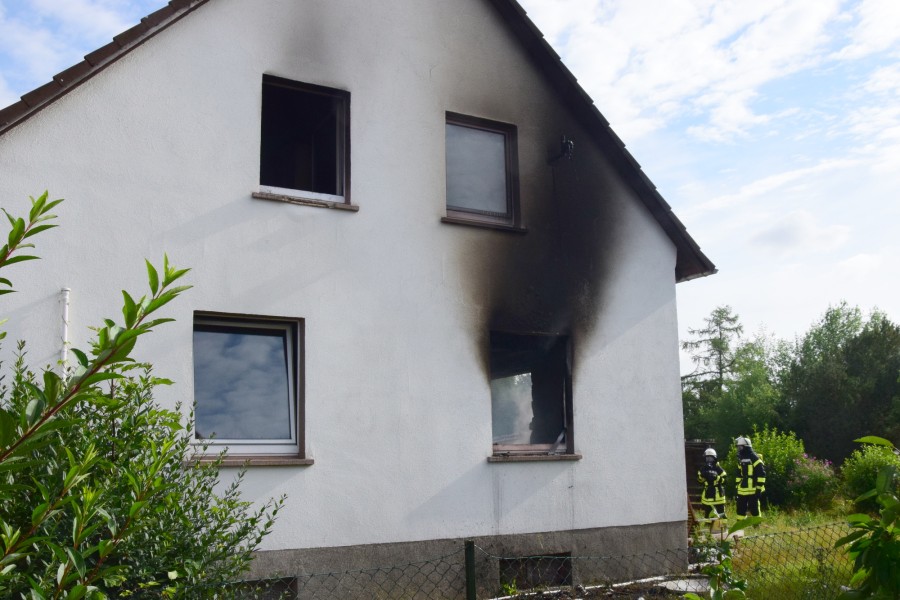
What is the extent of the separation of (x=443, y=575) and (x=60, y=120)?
18.9 ft

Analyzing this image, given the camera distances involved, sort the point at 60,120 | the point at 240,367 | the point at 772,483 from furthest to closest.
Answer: the point at 772,483
the point at 240,367
the point at 60,120

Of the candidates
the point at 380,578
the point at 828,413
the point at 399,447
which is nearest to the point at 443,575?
the point at 380,578

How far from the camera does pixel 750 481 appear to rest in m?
15.8

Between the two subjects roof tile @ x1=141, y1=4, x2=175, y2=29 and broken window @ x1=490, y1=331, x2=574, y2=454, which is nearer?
roof tile @ x1=141, y1=4, x2=175, y2=29

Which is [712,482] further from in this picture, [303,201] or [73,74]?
[73,74]

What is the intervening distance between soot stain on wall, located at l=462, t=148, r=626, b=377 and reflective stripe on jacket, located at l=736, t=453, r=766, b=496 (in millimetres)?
6662

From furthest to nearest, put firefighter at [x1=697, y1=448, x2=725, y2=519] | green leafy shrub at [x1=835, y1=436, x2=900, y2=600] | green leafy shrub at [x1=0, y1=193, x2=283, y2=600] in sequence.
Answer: firefighter at [x1=697, y1=448, x2=725, y2=519] → green leafy shrub at [x1=835, y1=436, x2=900, y2=600] → green leafy shrub at [x1=0, y1=193, x2=283, y2=600]

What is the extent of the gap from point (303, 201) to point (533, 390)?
11.8 feet

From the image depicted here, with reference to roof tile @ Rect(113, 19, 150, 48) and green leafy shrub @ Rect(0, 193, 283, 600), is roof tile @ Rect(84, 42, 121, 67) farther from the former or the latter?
green leafy shrub @ Rect(0, 193, 283, 600)

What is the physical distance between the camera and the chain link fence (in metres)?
8.24

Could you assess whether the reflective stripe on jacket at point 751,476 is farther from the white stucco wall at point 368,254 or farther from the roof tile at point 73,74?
the roof tile at point 73,74

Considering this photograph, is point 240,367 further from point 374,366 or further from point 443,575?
point 443,575

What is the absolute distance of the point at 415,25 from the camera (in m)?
10.0

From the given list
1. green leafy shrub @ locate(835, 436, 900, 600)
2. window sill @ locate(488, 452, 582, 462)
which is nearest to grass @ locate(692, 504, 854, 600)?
window sill @ locate(488, 452, 582, 462)
